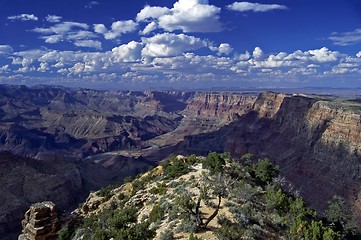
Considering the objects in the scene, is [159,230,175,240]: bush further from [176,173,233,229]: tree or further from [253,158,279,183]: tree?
[253,158,279,183]: tree

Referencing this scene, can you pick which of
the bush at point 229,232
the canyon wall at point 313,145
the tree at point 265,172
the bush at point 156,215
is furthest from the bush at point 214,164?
the canyon wall at point 313,145

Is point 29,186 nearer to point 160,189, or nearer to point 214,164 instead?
point 160,189

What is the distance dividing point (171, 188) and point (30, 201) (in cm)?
6708

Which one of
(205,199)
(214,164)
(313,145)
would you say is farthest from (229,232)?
(313,145)

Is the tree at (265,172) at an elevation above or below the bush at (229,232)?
below

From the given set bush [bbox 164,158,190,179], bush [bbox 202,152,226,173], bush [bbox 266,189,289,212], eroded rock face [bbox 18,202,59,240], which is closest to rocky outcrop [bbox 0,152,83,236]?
eroded rock face [bbox 18,202,59,240]

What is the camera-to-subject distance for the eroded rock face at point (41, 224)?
40.6 metres

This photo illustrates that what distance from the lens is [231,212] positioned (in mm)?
30125

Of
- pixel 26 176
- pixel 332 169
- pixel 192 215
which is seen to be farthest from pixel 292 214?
pixel 26 176

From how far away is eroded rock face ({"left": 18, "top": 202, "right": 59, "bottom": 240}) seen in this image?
40.6 metres

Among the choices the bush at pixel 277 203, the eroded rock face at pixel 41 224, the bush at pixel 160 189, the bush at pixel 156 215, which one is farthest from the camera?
the eroded rock face at pixel 41 224

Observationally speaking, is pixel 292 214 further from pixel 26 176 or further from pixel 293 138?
pixel 293 138

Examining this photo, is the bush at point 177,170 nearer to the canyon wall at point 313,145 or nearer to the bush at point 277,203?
the bush at point 277,203

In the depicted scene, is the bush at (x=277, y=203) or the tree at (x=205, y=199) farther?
the bush at (x=277, y=203)
